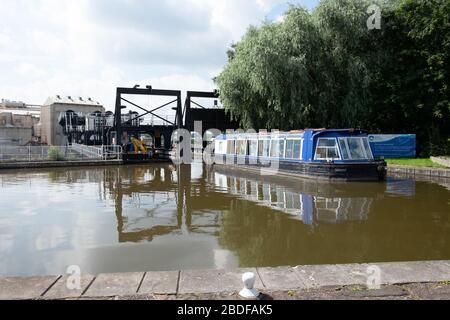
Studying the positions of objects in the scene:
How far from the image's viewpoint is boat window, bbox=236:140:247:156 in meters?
26.3

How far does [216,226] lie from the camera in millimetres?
9500

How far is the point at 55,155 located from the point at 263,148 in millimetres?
14788

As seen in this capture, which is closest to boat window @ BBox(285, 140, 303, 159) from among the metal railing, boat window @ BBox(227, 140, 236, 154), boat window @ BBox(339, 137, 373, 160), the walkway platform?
boat window @ BBox(339, 137, 373, 160)

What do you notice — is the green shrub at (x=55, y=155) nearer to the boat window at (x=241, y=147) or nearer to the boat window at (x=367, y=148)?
the boat window at (x=241, y=147)

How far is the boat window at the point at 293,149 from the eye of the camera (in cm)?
2002

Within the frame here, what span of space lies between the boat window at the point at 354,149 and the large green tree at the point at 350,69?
28.1 ft

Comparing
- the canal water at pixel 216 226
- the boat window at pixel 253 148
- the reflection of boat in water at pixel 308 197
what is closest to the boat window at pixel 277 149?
the boat window at pixel 253 148

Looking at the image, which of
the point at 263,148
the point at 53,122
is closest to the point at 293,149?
the point at 263,148

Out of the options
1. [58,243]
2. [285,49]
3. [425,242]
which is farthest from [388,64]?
[58,243]

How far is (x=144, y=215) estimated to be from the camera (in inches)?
434

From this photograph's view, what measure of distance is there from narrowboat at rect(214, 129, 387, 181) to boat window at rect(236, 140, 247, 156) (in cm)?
257

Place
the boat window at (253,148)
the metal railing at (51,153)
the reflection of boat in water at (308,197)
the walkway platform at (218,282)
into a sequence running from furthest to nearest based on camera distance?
the metal railing at (51,153) < the boat window at (253,148) < the reflection of boat in water at (308,197) < the walkway platform at (218,282)

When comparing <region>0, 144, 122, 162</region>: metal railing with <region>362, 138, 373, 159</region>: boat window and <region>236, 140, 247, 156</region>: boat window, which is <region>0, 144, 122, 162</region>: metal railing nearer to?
<region>236, 140, 247, 156</region>: boat window

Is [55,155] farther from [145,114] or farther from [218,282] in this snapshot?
[218,282]
